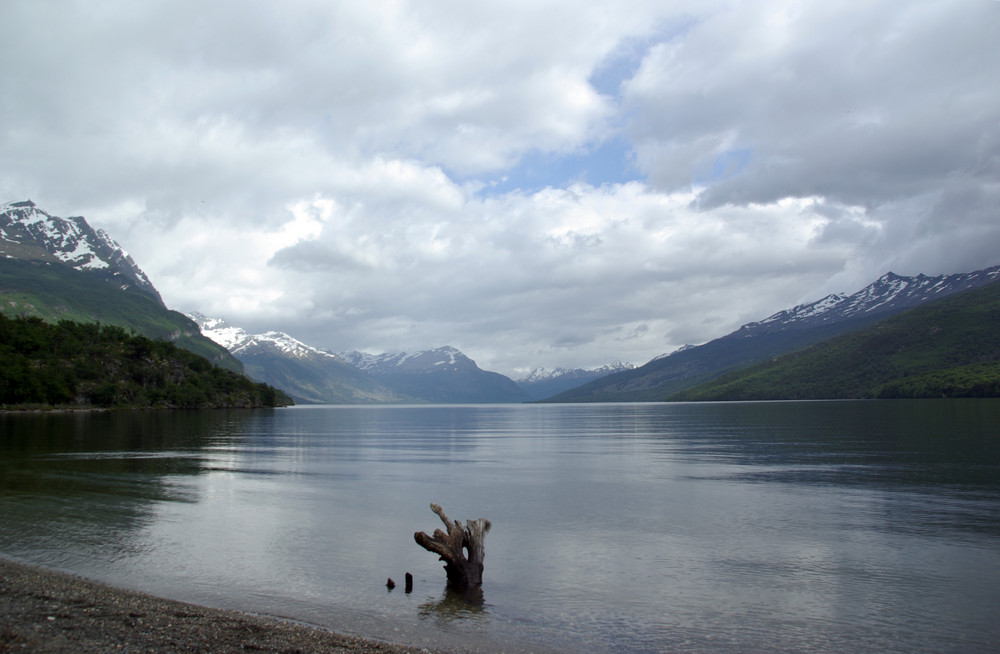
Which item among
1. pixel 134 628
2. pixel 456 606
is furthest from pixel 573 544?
pixel 134 628

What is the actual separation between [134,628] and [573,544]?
804 inches

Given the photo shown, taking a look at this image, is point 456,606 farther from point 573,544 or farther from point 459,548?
point 573,544

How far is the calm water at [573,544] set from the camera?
20.9m

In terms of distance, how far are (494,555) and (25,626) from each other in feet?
60.2

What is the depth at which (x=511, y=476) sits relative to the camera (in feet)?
199

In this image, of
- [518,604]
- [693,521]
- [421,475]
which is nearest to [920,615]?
[518,604]

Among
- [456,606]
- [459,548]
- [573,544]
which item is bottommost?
[573,544]

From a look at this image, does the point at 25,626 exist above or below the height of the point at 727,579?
above

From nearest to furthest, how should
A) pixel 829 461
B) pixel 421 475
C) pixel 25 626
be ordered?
pixel 25 626
pixel 421 475
pixel 829 461

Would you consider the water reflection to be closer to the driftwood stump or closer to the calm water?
the calm water

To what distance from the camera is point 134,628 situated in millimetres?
18234

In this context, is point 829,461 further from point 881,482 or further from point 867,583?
point 867,583

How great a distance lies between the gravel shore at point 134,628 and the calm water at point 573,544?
1.79 meters

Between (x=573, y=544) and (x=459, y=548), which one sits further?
(x=573, y=544)
